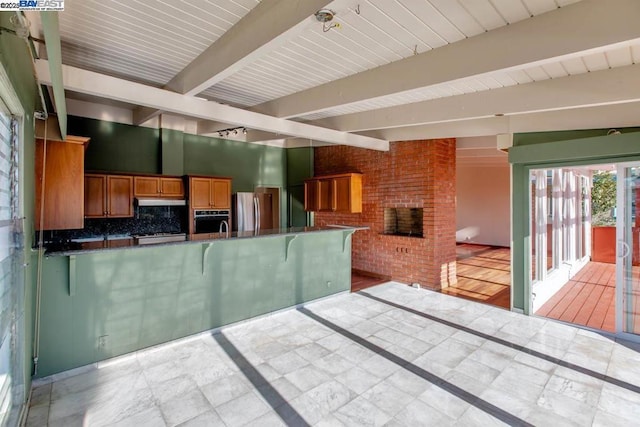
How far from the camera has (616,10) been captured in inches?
76.4

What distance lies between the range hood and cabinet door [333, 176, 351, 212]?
10.3 ft

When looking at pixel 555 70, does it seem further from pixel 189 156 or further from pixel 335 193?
pixel 189 156

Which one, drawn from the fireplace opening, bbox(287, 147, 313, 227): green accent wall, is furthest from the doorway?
bbox(287, 147, 313, 227): green accent wall

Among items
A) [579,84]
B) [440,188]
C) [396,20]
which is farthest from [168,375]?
[440,188]

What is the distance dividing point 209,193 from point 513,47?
539cm

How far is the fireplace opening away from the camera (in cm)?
670

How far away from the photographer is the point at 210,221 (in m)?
6.32

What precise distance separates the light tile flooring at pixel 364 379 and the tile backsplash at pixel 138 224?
3.09m

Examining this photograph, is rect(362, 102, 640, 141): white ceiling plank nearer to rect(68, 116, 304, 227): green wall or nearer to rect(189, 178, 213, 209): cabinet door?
rect(68, 116, 304, 227): green wall

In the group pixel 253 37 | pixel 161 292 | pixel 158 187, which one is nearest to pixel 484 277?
pixel 161 292

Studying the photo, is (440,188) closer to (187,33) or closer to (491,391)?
(491,391)

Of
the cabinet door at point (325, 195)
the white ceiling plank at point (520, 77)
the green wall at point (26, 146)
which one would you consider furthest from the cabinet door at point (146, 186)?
the white ceiling plank at point (520, 77)

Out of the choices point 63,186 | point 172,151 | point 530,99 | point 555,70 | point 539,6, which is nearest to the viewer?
point 539,6

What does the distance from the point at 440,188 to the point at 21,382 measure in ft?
20.1
